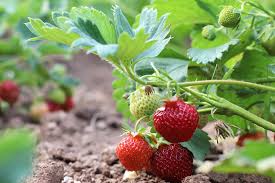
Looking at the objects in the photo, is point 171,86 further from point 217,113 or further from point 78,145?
point 78,145

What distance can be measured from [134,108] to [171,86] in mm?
138

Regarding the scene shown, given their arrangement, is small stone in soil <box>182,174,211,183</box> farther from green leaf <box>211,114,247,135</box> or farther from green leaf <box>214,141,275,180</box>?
green leaf <box>214,141,275,180</box>

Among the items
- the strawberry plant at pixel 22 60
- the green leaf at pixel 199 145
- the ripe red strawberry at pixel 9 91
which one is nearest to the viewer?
the green leaf at pixel 199 145

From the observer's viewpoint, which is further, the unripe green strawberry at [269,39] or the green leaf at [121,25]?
the unripe green strawberry at [269,39]

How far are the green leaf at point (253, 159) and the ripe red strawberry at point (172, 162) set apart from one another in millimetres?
505

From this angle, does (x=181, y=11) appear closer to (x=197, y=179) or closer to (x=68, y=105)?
(x=197, y=179)

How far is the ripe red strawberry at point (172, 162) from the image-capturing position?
1.70 meters

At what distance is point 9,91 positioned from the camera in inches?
131

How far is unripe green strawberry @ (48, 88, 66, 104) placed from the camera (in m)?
3.34

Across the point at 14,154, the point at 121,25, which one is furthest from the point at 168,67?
the point at 14,154

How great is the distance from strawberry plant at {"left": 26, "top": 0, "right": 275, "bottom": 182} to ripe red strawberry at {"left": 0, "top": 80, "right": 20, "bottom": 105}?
134 centimetres

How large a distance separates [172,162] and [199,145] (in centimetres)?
11

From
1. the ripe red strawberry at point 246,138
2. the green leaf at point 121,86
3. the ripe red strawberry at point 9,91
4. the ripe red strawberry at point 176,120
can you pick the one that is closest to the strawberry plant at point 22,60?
the ripe red strawberry at point 9,91

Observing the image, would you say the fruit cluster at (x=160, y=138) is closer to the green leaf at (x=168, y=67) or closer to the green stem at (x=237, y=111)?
the green stem at (x=237, y=111)
